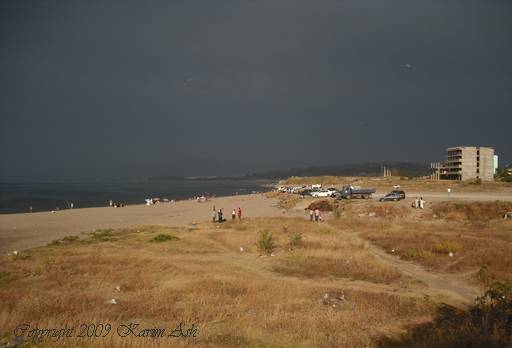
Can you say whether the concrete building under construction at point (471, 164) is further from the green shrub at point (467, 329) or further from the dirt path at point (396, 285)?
the green shrub at point (467, 329)

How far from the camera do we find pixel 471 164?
128 meters

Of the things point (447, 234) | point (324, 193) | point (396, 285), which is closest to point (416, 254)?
point (396, 285)

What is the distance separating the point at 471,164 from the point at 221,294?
137949mm

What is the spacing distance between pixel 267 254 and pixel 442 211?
23.6 meters

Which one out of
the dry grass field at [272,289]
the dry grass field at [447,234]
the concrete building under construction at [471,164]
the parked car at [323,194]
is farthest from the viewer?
the concrete building under construction at [471,164]

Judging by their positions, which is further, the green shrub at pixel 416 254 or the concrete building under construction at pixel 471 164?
the concrete building under construction at pixel 471 164

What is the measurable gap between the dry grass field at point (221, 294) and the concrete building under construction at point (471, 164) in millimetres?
122530

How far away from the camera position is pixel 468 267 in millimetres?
17453

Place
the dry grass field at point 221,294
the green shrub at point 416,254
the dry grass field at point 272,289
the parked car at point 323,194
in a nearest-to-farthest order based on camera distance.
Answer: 1. the dry grass field at point 272,289
2. the dry grass field at point 221,294
3. the green shrub at point 416,254
4. the parked car at point 323,194

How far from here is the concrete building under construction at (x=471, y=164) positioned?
127m

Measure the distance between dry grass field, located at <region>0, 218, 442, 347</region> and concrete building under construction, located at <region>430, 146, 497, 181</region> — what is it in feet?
402

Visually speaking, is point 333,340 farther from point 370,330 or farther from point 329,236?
point 329,236

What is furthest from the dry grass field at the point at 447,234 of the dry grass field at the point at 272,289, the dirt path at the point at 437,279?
the dirt path at the point at 437,279

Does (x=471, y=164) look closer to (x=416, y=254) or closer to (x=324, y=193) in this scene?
(x=324, y=193)
